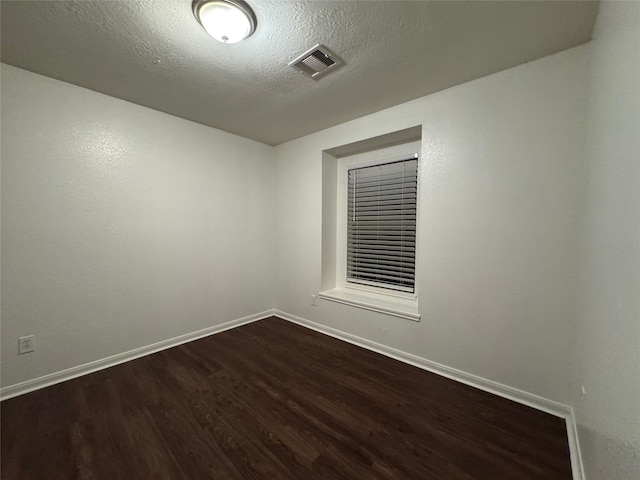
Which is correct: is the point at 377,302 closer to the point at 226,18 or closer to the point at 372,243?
the point at 372,243

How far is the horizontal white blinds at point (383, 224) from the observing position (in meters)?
2.72

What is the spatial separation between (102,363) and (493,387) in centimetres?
337

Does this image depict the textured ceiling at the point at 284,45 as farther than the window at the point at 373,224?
No

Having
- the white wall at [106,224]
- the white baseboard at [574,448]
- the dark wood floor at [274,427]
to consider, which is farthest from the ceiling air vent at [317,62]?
the white baseboard at [574,448]

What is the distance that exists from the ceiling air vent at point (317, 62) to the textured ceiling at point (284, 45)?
47 mm

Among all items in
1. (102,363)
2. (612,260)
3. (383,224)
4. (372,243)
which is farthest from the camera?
(372,243)

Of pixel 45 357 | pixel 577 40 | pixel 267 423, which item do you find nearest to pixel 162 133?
pixel 45 357

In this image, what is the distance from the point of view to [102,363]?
7.36 ft

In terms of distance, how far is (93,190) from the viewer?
217 cm

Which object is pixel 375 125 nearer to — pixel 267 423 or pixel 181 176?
pixel 181 176

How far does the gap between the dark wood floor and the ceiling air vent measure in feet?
8.15

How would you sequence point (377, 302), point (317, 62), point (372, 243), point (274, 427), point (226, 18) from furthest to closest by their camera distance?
1. point (372, 243)
2. point (377, 302)
3. point (317, 62)
4. point (274, 427)
5. point (226, 18)

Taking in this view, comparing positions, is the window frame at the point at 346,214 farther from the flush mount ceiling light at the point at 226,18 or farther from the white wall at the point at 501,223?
the flush mount ceiling light at the point at 226,18

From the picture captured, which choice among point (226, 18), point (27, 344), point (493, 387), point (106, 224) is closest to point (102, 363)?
point (27, 344)
